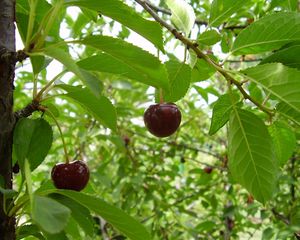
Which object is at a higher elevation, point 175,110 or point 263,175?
point 175,110

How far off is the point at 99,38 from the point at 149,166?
93.5 inches

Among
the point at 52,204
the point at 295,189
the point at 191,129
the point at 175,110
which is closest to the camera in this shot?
the point at 52,204

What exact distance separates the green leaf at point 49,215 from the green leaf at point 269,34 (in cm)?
65

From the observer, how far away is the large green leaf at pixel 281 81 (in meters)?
0.88

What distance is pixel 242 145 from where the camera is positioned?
100cm

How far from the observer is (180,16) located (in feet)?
3.66

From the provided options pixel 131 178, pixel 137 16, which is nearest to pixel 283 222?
pixel 131 178

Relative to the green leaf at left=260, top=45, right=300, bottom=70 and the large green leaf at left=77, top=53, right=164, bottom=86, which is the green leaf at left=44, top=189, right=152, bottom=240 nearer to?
the large green leaf at left=77, top=53, right=164, bottom=86

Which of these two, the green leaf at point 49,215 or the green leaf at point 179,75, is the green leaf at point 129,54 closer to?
the green leaf at point 179,75

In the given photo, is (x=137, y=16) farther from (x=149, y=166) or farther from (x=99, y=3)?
(x=149, y=166)

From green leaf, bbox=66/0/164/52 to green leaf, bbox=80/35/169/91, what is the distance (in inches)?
1.7

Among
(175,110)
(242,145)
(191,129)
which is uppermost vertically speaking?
(191,129)

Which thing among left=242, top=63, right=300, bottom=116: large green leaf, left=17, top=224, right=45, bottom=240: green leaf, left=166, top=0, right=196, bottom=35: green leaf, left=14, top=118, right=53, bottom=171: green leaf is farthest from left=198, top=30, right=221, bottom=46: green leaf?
left=17, top=224, right=45, bottom=240: green leaf

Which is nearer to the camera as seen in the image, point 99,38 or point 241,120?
point 99,38
